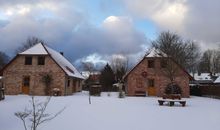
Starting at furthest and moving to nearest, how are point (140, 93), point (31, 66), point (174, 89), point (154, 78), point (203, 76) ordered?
point (203, 76) < point (154, 78) < point (140, 93) < point (174, 89) < point (31, 66)

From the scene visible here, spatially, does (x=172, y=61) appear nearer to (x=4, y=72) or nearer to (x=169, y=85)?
(x=169, y=85)

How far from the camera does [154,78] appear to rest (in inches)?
1619

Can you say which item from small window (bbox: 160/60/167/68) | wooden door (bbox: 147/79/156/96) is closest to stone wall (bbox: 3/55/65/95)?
wooden door (bbox: 147/79/156/96)

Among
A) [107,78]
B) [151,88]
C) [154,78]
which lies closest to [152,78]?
[154,78]

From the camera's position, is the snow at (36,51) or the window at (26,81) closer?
the snow at (36,51)

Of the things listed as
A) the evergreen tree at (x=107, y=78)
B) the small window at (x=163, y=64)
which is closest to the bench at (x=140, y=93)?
the small window at (x=163, y=64)

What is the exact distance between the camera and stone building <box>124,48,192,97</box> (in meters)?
40.6

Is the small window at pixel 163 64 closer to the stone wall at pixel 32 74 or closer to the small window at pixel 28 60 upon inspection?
the stone wall at pixel 32 74

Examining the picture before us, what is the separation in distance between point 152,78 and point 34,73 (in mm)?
13652

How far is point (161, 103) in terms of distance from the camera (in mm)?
25984

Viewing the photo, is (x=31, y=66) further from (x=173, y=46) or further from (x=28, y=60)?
(x=173, y=46)

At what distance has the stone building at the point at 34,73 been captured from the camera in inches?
1533

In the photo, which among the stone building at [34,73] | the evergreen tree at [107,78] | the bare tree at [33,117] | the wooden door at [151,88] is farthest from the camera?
the evergreen tree at [107,78]

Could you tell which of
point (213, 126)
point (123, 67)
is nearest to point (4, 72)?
point (213, 126)
